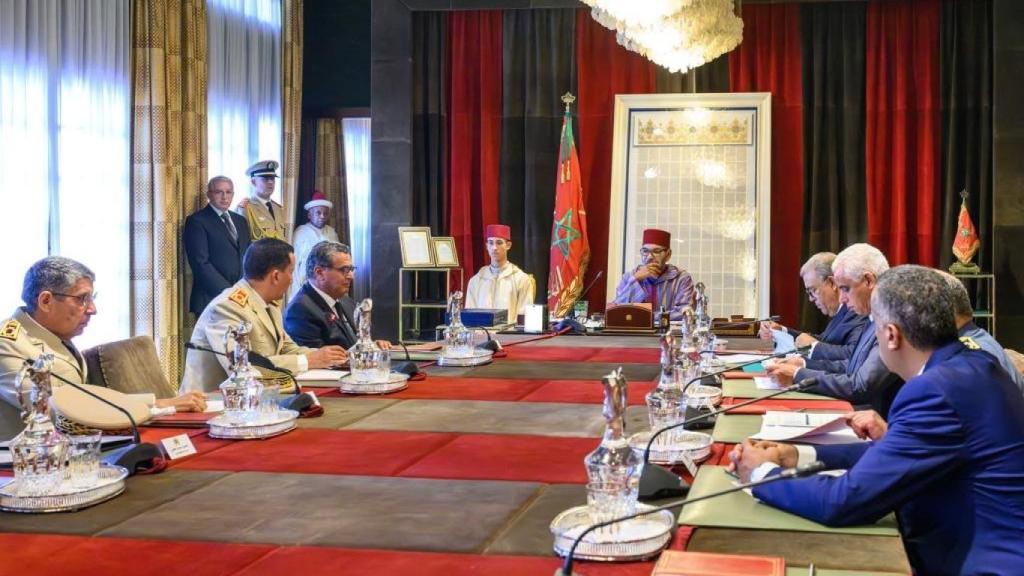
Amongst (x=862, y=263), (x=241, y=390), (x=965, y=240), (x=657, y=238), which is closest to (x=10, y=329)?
(x=241, y=390)

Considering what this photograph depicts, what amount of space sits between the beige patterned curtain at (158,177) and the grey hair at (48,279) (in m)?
3.57

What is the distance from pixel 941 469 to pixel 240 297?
9.08ft

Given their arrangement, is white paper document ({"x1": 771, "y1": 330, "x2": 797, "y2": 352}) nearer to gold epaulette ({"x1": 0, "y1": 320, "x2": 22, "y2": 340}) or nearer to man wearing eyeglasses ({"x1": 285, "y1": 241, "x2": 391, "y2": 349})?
man wearing eyeglasses ({"x1": 285, "y1": 241, "x2": 391, "y2": 349})

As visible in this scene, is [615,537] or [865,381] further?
[865,381]

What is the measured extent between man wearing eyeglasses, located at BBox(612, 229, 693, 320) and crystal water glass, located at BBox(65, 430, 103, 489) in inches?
191

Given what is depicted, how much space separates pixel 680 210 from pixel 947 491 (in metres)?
6.38

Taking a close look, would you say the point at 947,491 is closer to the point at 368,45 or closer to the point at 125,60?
the point at 125,60

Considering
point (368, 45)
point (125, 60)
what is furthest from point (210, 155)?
point (368, 45)

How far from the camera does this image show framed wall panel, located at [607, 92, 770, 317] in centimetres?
814

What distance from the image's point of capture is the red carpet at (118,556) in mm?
1605

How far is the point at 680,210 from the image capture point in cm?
826

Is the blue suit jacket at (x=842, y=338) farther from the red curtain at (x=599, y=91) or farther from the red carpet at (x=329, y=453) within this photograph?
the red curtain at (x=599, y=91)

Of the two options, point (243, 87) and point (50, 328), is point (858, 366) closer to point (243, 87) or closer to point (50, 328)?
point (50, 328)

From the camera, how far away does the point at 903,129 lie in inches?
322
